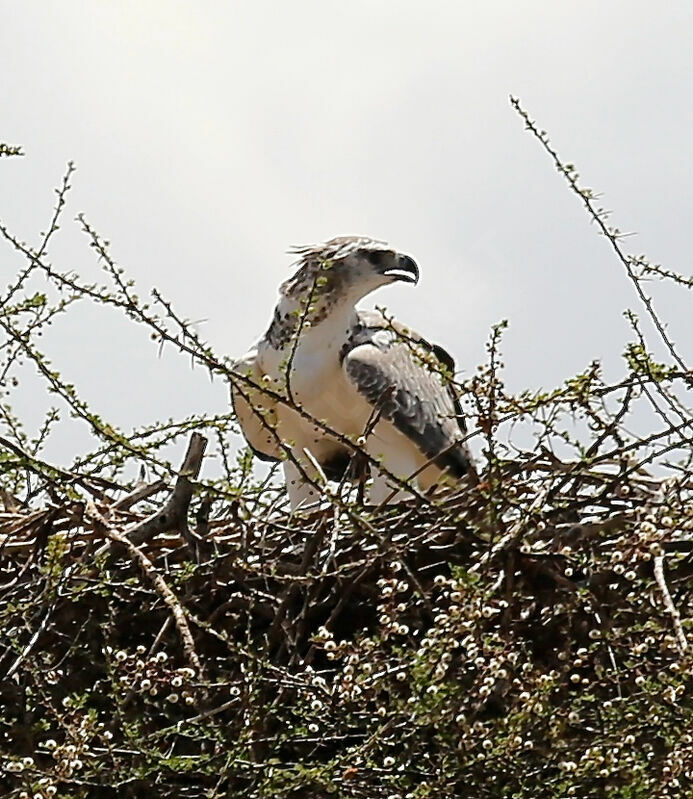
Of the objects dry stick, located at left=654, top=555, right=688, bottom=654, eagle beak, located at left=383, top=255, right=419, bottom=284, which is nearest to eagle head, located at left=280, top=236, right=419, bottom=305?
eagle beak, located at left=383, top=255, right=419, bottom=284

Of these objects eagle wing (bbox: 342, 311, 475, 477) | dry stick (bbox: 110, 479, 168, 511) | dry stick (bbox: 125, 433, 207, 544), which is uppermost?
eagle wing (bbox: 342, 311, 475, 477)

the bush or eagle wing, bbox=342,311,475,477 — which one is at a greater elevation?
eagle wing, bbox=342,311,475,477

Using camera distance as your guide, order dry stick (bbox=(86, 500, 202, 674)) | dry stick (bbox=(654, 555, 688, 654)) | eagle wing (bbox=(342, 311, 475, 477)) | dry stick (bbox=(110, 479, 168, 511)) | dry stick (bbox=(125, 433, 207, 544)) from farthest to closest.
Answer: eagle wing (bbox=(342, 311, 475, 477)) → dry stick (bbox=(110, 479, 168, 511)) → dry stick (bbox=(125, 433, 207, 544)) → dry stick (bbox=(86, 500, 202, 674)) → dry stick (bbox=(654, 555, 688, 654))

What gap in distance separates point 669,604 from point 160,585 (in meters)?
0.76

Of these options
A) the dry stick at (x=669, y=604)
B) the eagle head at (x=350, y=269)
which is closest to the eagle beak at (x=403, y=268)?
the eagle head at (x=350, y=269)

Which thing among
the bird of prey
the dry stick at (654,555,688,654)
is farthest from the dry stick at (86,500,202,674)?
the bird of prey

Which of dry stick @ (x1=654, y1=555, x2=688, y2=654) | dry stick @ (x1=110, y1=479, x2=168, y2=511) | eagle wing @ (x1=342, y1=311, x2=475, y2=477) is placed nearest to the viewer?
dry stick @ (x1=654, y1=555, x2=688, y2=654)

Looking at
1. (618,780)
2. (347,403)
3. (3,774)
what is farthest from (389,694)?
(347,403)

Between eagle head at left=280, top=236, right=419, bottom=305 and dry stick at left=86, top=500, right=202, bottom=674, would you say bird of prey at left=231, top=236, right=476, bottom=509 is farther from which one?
dry stick at left=86, top=500, right=202, bottom=674

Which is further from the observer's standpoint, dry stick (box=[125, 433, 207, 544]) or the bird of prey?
the bird of prey

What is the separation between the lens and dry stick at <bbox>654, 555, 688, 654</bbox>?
1.94 meters

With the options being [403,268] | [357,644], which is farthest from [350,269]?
[357,644]

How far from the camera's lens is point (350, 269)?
365cm

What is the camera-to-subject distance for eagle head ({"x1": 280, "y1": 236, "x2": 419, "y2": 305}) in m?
3.62
